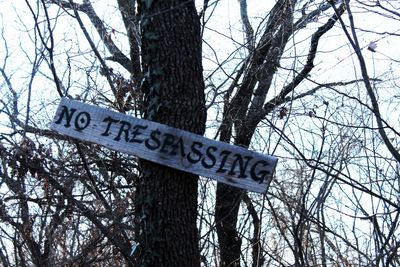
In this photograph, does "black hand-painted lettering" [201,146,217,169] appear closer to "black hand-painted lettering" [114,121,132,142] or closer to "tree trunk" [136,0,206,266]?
"tree trunk" [136,0,206,266]

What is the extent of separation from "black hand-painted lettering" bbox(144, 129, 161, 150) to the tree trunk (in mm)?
118

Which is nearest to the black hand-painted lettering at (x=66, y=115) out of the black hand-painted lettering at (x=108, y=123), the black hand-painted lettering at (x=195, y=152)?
the black hand-painted lettering at (x=108, y=123)

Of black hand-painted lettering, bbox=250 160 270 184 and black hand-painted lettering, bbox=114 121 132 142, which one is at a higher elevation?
black hand-painted lettering, bbox=114 121 132 142

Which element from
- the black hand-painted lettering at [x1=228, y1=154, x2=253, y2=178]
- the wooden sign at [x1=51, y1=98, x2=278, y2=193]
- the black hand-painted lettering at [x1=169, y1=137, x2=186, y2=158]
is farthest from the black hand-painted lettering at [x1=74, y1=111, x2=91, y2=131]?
the black hand-painted lettering at [x1=228, y1=154, x2=253, y2=178]

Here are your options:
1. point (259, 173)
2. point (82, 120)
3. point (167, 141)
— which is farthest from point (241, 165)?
point (82, 120)

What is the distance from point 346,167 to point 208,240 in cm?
149

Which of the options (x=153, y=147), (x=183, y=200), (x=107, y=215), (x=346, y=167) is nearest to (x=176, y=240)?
(x=183, y=200)

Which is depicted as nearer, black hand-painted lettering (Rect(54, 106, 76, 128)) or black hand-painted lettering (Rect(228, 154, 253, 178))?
black hand-painted lettering (Rect(228, 154, 253, 178))

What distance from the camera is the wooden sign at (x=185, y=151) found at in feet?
10.9

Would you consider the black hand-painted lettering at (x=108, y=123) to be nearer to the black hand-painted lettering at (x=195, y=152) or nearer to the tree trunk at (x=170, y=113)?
the tree trunk at (x=170, y=113)

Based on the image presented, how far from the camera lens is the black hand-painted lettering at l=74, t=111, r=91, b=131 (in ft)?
11.2

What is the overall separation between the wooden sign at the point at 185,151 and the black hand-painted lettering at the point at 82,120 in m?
0.02

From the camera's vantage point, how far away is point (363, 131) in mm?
6539

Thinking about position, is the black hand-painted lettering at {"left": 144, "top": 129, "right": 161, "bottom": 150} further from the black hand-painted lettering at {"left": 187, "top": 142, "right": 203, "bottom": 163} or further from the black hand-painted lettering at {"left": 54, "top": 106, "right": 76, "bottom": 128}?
the black hand-painted lettering at {"left": 54, "top": 106, "right": 76, "bottom": 128}
